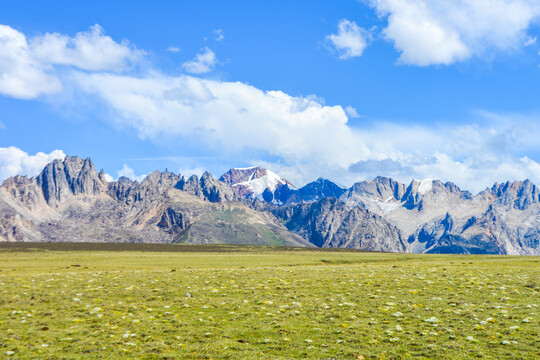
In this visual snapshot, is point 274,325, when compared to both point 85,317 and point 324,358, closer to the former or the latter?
point 324,358

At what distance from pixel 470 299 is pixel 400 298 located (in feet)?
14.9

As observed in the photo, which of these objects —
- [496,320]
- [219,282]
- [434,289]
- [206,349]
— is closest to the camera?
[206,349]

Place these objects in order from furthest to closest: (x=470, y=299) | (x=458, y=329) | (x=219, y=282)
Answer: (x=219, y=282), (x=470, y=299), (x=458, y=329)

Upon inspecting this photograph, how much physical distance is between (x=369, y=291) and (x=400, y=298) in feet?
10.9

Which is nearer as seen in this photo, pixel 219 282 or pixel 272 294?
pixel 272 294

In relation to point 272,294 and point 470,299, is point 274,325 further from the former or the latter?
point 470,299

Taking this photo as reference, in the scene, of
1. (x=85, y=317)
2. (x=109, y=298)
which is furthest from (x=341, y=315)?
(x=109, y=298)

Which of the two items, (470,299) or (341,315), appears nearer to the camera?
Answer: (341,315)

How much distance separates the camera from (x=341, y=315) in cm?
2369

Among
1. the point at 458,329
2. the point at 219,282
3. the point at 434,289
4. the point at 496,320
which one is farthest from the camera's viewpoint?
the point at 219,282

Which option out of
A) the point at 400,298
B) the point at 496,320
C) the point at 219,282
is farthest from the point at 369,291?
the point at 219,282

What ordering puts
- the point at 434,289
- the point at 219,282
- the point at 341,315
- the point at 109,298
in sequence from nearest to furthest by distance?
the point at 341,315, the point at 109,298, the point at 434,289, the point at 219,282

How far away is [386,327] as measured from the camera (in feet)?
68.8

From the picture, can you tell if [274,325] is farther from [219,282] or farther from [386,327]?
[219,282]
